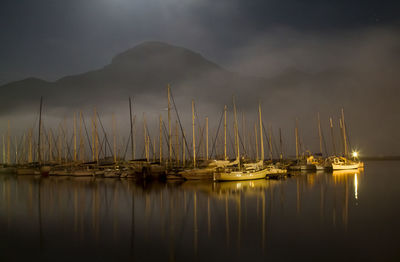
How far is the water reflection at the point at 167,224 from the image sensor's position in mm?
10680

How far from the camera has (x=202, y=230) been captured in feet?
43.5

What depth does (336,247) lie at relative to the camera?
10617mm

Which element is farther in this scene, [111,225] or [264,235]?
[111,225]

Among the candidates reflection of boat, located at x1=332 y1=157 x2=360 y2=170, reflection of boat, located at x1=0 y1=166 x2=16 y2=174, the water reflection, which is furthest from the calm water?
reflection of boat, located at x1=0 y1=166 x2=16 y2=174

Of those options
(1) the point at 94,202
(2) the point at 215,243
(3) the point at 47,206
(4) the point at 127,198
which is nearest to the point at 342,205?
(2) the point at 215,243

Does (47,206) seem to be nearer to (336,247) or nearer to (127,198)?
(127,198)

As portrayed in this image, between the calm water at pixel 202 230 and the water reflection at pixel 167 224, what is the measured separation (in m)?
0.04

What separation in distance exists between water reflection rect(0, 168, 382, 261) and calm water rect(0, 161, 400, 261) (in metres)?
0.04

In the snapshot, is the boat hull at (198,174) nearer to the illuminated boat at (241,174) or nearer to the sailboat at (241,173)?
the sailboat at (241,173)

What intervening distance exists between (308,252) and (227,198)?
12467mm

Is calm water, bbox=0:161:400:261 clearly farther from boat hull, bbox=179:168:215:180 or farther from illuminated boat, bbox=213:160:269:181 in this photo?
boat hull, bbox=179:168:215:180

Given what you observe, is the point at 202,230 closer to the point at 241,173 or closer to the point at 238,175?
the point at 238,175

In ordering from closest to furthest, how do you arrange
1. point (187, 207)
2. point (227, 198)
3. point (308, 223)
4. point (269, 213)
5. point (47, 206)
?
point (308, 223)
point (269, 213)
point (187, 207)
point (47, 206)
point (227, 198)

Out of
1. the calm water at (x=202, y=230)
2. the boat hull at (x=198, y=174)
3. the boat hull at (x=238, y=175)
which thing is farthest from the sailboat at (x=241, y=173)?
the calm water at (x=202, y=230)
